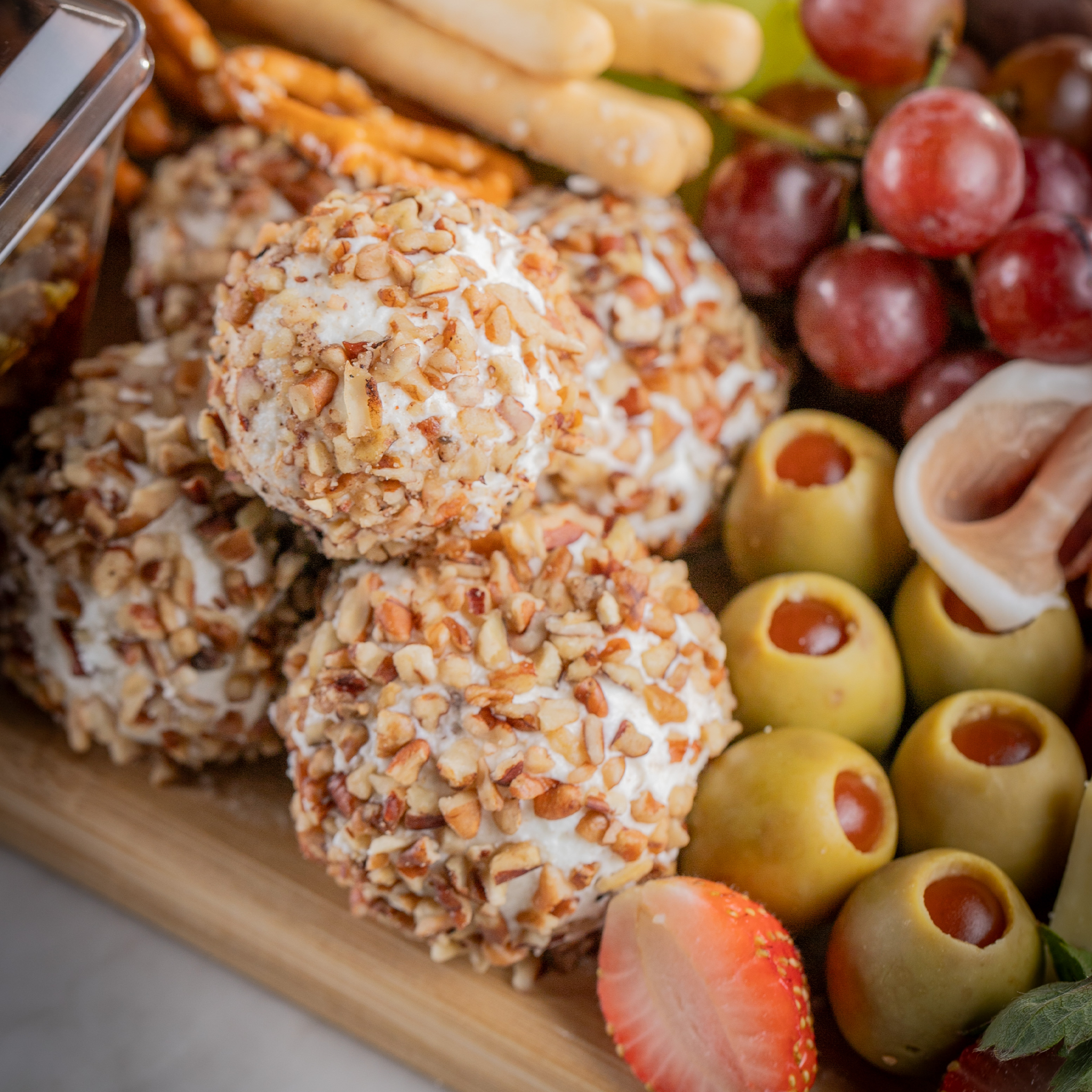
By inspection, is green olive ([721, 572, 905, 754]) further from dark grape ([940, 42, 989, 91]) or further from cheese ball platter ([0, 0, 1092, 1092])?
Result: dark grape ([940, 42, 989, 91])

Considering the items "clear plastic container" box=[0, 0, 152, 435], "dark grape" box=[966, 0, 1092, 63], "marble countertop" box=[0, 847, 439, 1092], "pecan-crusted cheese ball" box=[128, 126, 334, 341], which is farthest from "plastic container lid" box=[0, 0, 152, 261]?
"dark grape" box=[966, 0, 1092, 63]

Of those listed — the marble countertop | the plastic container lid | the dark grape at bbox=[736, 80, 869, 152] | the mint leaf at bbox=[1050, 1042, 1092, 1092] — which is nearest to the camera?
the mint leaf at bbox=[1050, 1042, 1092, 1092]

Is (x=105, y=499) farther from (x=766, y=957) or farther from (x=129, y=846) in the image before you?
(x=766, y=957)

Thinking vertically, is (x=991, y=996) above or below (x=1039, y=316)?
below

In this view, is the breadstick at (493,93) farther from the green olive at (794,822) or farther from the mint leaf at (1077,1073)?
the mint leaf at (1077,1073)

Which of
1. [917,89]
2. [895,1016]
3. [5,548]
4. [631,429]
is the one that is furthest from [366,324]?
[917,89]

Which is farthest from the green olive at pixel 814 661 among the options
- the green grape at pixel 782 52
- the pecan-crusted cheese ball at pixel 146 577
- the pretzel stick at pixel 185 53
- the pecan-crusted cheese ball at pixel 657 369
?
the pretzel stick at pixel 185 53

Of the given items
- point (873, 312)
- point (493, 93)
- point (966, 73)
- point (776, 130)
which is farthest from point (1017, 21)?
point (493, 93)
